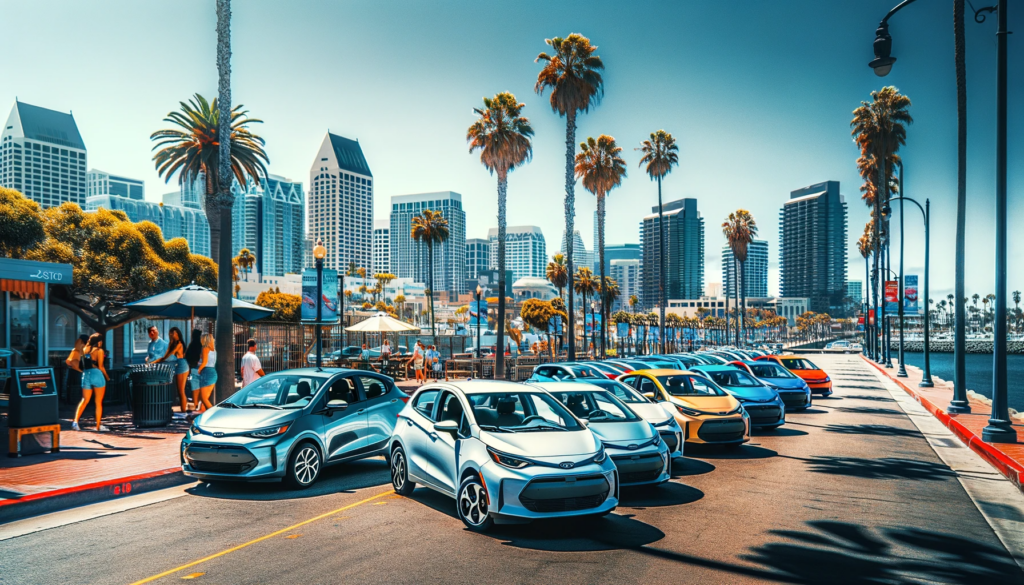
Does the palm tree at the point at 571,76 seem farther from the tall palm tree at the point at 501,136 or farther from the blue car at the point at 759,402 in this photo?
the blue car at the point at 759,402

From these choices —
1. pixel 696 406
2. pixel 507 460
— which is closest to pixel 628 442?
pixel 507 460

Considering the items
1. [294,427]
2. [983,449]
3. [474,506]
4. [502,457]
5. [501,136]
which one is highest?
[501,136]

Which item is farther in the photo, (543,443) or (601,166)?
(601,166)

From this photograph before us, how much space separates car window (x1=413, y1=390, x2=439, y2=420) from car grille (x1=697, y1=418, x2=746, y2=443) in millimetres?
5348

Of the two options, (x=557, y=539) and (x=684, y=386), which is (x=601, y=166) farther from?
(x=557, y=539)

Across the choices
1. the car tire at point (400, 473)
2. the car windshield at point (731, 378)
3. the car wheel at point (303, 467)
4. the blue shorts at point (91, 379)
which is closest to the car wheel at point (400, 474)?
the car tire at point (400, 473)

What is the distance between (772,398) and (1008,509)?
6.75 m

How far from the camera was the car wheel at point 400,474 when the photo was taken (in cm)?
898

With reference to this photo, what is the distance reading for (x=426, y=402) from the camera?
9.22 meters

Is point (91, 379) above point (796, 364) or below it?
above

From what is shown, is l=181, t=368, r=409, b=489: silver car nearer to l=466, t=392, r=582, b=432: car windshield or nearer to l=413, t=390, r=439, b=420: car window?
l=413, t=390, r=439, b=420: car window

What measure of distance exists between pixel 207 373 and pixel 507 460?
10774 millimetres

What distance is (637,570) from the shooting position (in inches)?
237

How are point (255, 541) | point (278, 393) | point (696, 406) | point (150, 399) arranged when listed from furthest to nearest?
point (150, 399), point (696, 406), point (278, 393), point (255, 541)
